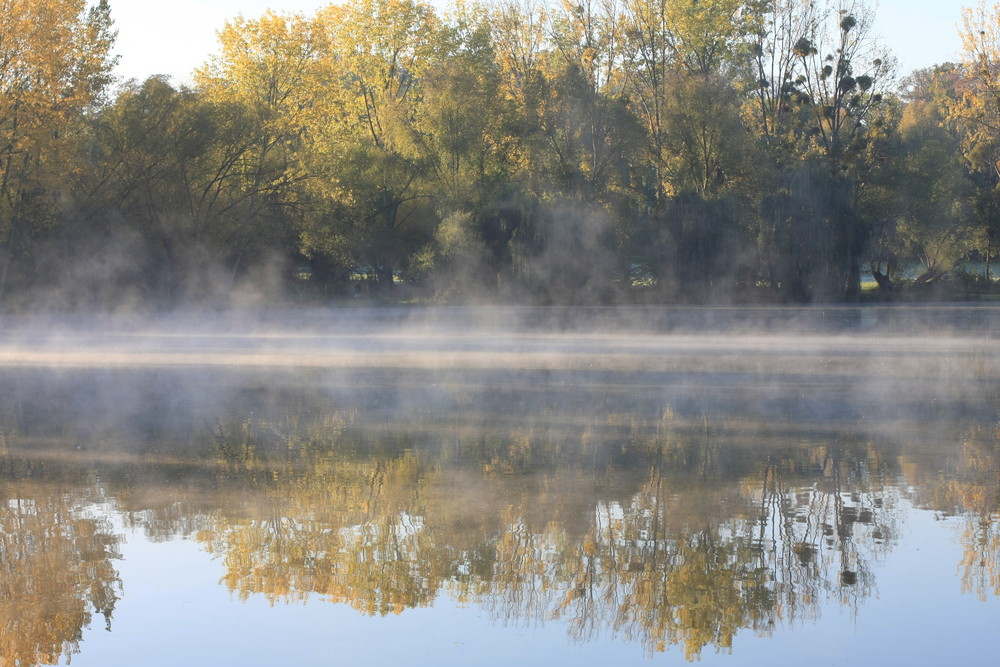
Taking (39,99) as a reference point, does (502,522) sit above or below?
below

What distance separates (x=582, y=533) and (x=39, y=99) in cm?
3508

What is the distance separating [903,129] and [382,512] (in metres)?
59.7

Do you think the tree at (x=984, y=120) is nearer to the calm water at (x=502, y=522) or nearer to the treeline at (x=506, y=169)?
the treeline at (x=506, y=169)

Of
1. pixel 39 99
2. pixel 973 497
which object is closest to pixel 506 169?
pixel 39 99

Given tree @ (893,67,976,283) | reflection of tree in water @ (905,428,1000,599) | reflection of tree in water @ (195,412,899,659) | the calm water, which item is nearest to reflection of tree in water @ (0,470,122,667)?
the calm water

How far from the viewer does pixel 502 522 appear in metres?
8.35

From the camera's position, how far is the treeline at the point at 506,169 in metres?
43.2

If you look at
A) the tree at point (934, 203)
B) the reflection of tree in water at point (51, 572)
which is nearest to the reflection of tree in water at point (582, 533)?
the reflection of tree in water at point (51, 572)

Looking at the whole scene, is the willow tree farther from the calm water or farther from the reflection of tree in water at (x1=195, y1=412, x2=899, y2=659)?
the reflection of tree in water at (x1=195, y1=412, x2=899, y2=659)

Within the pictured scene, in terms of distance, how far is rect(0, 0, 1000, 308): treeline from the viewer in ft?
142

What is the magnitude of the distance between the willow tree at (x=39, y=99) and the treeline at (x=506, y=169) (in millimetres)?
173

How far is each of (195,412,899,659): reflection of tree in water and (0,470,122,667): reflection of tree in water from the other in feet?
2.55

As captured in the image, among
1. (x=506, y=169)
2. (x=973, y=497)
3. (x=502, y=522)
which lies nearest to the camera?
(x=502, y=522)

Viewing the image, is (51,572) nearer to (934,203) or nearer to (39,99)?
(39,99)
